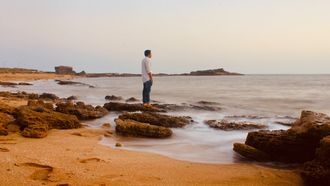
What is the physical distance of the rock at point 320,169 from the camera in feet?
15.0

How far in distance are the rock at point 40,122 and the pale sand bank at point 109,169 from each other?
835 millimetres

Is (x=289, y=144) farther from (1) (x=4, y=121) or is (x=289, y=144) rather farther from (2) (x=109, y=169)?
(1) (x=4, y=121)

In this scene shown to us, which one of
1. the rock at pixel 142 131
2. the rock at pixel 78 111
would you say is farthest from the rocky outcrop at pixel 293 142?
the rock at pixel 78 111

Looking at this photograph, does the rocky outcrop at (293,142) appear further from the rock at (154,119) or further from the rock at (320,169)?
the rock at (154,119)

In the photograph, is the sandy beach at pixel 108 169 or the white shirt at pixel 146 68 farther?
the white shirt at pixel 146 68

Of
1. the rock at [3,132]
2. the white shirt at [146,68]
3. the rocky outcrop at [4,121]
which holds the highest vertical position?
the white shirt at [146,68]

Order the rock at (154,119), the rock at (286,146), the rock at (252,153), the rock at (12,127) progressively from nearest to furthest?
the rock at (286,146), the rock at (252,153), the rock at (12,127), the rock at (154,119)

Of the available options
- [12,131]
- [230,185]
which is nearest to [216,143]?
[230,185]

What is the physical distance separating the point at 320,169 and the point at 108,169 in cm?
274

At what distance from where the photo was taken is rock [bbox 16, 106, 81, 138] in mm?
7279

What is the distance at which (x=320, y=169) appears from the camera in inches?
184

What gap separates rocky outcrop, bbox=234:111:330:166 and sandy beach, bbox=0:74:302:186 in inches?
24.8

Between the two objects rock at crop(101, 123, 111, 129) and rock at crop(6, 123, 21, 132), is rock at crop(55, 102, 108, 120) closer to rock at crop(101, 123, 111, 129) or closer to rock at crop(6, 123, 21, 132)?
rock at crop(101, 123, 111, 129)

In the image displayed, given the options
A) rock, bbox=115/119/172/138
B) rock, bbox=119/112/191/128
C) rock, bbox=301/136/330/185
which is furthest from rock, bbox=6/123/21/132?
rock, bbox=301/136/330/185
